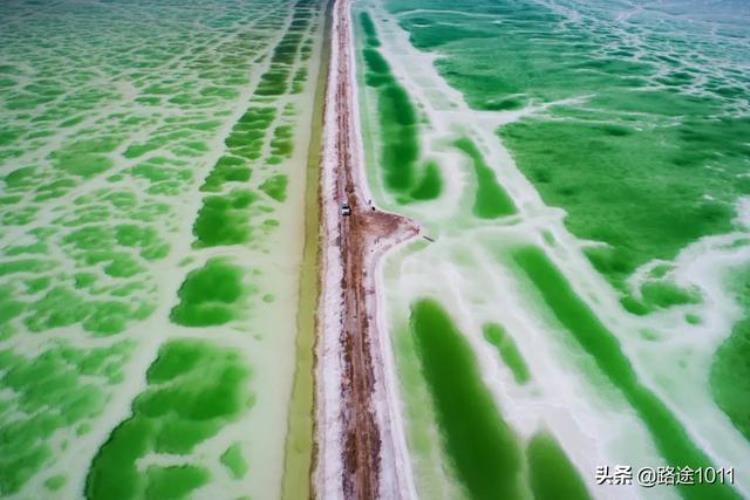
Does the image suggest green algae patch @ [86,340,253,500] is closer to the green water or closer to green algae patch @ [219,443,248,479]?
green algae patch @ [219,443,248,479]

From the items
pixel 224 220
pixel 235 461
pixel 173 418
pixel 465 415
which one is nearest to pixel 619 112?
pixel 224 220

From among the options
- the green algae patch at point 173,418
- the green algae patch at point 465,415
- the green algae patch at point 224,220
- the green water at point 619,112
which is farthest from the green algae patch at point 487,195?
the green algae patch at point 173,418

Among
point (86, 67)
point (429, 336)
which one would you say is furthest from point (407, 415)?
point (86, 67)

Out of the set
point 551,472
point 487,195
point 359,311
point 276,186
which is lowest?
point 551,472

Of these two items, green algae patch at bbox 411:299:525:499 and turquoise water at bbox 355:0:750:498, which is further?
turquoise water at bbox 355:0:750:498

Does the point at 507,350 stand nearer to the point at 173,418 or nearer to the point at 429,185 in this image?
the point at 173,418

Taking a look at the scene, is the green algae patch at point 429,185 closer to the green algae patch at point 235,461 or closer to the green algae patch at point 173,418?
the green algae patch at point 173,418

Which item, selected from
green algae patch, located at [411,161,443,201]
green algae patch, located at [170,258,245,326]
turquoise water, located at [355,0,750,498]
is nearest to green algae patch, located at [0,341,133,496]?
green algae patch, located at [170,258,245,326]
